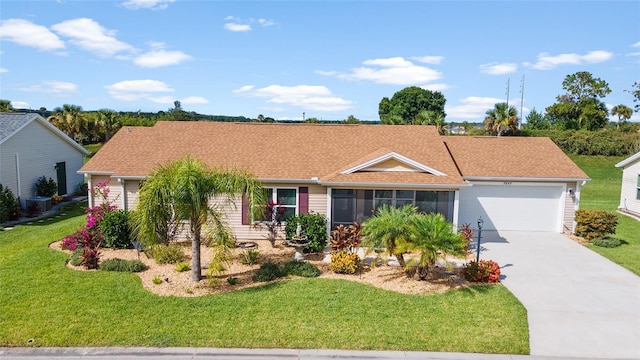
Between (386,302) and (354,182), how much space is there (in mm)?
5697

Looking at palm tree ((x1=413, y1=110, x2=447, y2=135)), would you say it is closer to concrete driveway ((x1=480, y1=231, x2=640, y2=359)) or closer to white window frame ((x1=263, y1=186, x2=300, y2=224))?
concrete driveway ((x1=480, y1=231, x2=640, y2=359))

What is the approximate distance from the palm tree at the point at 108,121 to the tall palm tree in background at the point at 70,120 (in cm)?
156

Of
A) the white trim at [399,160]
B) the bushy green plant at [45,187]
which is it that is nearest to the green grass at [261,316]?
the white trim at [399,160]

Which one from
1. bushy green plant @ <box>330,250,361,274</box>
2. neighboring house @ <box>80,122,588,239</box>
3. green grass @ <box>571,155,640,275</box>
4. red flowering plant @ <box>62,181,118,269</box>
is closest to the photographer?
bushy green plant @ <box>330,250,361,274</box>

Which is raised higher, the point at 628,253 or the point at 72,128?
the point at 72,128

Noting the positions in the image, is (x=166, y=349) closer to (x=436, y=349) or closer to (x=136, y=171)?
(x=436, y=349)

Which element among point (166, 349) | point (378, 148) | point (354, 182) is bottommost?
point (166, 349)

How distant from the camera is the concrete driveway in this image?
9148mm

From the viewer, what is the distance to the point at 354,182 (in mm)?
15688

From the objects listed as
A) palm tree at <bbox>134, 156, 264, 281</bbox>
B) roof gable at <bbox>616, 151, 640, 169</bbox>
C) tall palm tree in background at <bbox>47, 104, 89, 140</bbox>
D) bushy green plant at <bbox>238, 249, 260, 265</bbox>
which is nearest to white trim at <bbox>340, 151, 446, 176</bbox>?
bushy green plant at <bbox>238, 249, 260, 265</bbox>

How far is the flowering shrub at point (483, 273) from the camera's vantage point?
12336mm

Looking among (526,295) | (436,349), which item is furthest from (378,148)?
(436,349)

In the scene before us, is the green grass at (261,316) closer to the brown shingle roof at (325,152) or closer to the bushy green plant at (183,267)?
the bushy green plant at (183,267)

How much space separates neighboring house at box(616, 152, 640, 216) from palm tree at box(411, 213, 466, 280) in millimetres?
16873
